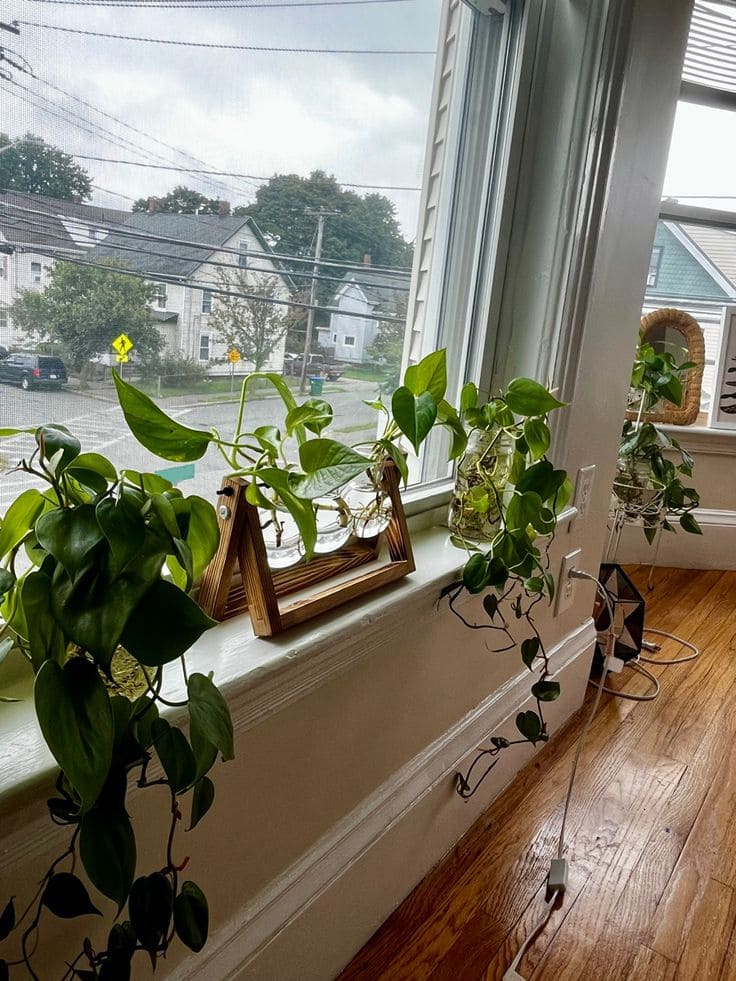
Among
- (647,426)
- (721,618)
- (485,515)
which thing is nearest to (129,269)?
(485,515)

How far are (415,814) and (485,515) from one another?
513 millimetres

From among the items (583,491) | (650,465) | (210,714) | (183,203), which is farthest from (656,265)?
(210,714)

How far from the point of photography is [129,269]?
0.80 meters

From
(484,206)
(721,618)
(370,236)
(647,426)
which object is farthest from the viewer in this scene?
(721,618)

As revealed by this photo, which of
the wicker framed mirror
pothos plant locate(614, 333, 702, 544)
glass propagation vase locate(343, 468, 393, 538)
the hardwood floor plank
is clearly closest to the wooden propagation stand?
glass propagation vase locate(343, 468, 393, 538)

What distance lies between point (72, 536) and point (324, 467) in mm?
336

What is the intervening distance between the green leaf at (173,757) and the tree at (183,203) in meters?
0.53

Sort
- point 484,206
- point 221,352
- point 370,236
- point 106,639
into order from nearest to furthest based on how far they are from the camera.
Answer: point 106,639 < point 221,352 < point 370,236 < point 484,206

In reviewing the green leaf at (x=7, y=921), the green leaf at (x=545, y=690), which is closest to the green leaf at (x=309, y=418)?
the green leaf at (x=7, y=921)

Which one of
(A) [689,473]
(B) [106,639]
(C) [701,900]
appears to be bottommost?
(C) [701,900]

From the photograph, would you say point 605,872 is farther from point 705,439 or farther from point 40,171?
point 705,439

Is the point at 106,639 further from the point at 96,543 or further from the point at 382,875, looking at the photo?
the point at 382,875

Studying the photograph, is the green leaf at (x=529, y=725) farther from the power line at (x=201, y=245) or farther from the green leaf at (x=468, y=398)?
the power line at (x=201, y=245)

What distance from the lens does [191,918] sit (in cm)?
62
